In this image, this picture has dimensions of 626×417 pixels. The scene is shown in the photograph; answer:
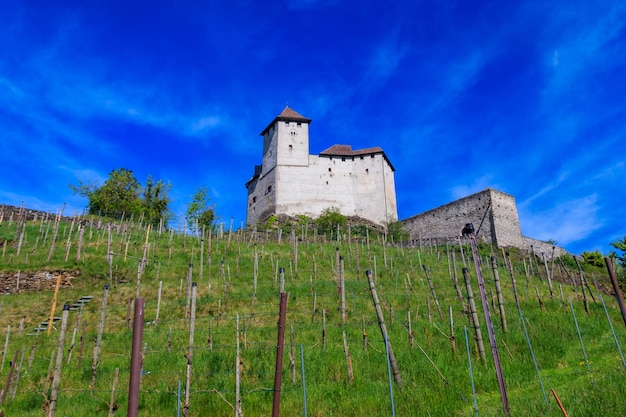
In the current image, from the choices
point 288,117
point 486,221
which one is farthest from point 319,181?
point 486,221

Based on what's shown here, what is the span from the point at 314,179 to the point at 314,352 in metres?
43.8

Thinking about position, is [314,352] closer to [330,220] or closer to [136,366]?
[136,366]

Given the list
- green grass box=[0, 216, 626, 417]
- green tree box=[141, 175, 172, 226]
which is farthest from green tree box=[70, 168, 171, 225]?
green grass box=[0, 216, 626, 417]

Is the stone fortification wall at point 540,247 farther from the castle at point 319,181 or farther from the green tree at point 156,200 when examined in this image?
the green tree at point 156,200

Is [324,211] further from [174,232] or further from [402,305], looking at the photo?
[402,305]

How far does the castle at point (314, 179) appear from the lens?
5116cm

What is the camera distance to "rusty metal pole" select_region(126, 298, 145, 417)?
14.0ft

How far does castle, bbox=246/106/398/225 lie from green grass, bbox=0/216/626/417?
3210 cm

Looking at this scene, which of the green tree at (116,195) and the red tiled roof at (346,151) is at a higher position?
the red tiled roof at (346,151)

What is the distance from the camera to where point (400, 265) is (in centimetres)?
2272

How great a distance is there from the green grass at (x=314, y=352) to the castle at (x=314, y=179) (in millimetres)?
Answer: 32099

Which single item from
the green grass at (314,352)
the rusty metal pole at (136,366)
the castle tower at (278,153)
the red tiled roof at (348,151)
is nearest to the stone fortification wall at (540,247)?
the red tiled roof at (348,151)

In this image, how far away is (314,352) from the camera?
943 centimetres

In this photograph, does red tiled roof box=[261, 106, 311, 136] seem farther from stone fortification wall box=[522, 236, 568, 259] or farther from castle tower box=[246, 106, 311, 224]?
stone fortification wall box=[522, 236, 568, 259]
